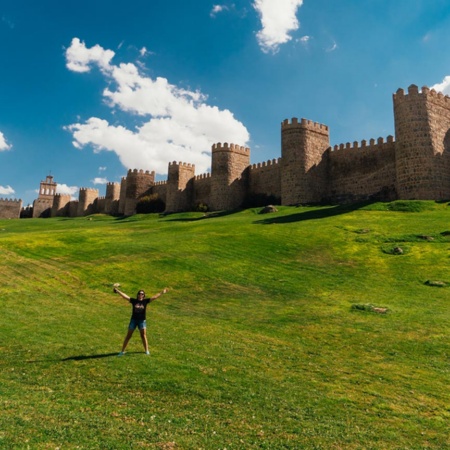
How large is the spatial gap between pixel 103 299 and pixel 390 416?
13.1 m

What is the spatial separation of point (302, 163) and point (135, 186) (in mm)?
38705

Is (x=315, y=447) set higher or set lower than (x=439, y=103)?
lower

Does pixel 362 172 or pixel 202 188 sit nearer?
pixel 362 172

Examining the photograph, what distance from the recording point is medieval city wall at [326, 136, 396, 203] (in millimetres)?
49125

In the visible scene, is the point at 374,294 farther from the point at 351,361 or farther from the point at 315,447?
the point at 315,447

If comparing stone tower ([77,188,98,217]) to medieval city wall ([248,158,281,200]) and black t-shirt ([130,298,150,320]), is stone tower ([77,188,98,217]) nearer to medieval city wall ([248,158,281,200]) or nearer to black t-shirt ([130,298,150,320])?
medieval city wall ([248,158,281,200])

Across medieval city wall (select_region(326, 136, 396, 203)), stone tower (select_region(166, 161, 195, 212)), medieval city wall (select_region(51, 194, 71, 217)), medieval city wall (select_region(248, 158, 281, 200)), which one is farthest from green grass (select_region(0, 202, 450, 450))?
medieval city wall (select_region(51, 194, 71, 217))

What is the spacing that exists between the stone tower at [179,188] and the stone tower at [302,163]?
2283 cm

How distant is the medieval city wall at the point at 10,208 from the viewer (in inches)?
3780

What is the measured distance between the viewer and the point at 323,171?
55188 mm

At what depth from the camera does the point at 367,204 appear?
43219mm

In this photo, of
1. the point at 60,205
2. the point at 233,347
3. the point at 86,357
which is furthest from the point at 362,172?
the point at 60,205

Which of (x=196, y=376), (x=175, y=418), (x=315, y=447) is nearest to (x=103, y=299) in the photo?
(x=196, y=376)

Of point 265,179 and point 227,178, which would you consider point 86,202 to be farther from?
point 265,179
